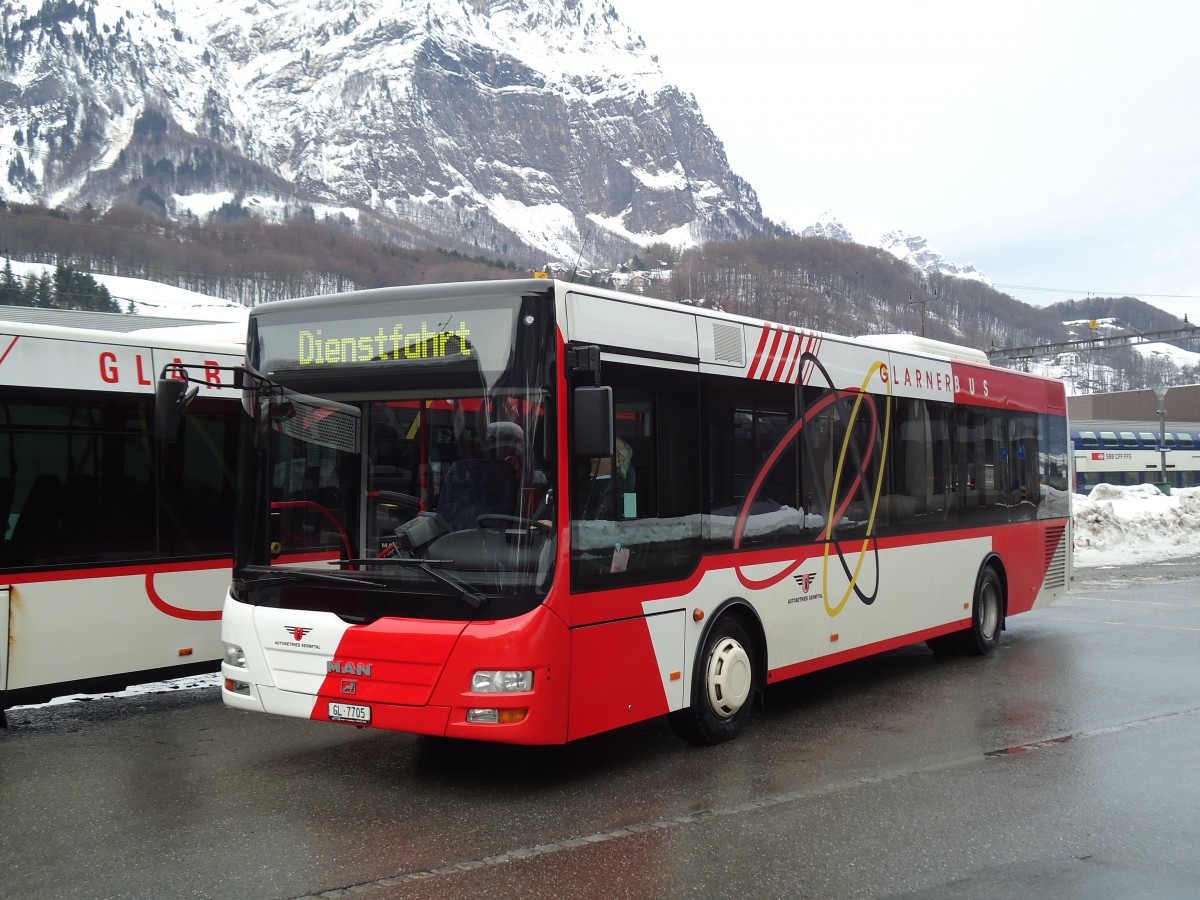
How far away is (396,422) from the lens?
6246 millimetres

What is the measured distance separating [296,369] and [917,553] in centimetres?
532

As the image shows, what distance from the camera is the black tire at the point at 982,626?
10.5 m

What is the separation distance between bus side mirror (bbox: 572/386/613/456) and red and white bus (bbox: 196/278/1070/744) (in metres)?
0.01

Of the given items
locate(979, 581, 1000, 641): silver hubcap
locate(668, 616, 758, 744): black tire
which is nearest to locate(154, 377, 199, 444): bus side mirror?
locate(668, 616, 758, 744): black tire

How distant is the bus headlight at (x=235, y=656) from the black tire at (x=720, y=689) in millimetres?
2458

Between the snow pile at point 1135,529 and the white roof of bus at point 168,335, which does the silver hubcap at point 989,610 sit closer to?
the white roof of bus at point 168,335

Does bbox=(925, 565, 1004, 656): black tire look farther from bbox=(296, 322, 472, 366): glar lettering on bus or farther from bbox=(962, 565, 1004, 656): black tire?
bbox=(296, 322, 472, 366): glar lettering on bus

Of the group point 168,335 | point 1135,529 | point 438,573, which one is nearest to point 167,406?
point 438,573

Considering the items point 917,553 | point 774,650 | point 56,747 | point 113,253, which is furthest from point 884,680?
point 113,253

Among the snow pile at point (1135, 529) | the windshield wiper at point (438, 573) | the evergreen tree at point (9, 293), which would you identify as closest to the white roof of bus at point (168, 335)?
the windshield wiper at point (438, 573)

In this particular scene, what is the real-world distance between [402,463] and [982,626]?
645 cm

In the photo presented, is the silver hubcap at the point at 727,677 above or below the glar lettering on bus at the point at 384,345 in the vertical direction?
below

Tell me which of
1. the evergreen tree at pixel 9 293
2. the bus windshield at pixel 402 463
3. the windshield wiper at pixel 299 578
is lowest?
the windshield wiper at pixel 299 578

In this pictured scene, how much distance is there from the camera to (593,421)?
5.69 metres
